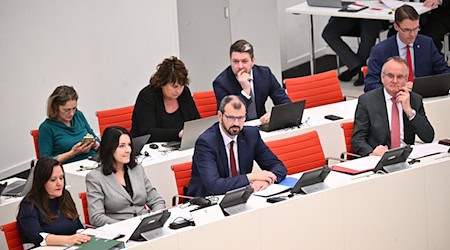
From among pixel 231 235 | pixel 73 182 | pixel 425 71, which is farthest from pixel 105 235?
pixel 425 71

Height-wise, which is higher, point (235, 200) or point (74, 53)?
point (74, 53)

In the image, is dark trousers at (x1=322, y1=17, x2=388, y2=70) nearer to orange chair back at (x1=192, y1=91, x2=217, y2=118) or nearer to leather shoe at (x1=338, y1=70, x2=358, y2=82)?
leather shoe at (x1=338, y1=70, x2=358, y2=82)

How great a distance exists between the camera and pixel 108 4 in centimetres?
992

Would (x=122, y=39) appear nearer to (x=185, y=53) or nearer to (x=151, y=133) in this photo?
(x=185, y=53)

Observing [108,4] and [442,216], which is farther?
[108,4]

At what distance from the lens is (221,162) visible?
21.0 ft

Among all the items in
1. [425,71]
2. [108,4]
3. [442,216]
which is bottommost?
[442,216]

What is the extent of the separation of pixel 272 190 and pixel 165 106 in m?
2.02

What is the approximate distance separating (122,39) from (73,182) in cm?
340

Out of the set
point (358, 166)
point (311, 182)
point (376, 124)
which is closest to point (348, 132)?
point (376, 124)

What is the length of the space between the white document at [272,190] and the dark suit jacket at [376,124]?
1.08 m

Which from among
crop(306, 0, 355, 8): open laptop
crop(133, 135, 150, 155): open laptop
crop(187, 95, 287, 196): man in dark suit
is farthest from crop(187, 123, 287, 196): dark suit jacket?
crop(306, 0, 355, 8): open laptop

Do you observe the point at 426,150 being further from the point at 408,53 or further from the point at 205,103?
the point at 205,103

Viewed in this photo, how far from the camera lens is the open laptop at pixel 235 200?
223 inches
